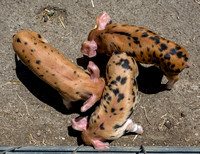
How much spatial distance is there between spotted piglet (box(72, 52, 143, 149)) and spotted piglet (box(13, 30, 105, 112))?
0.22 metres

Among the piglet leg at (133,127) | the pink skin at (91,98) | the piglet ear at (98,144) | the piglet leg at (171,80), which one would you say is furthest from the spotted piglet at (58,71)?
the piglet leg at (171,80)

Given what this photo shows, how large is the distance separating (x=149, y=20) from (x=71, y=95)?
83.5 inches

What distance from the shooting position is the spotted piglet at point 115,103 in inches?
135

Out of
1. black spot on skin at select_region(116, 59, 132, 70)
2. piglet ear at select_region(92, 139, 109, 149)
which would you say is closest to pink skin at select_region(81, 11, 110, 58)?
black spot on skin at select_region(116, 59, 132, 70)

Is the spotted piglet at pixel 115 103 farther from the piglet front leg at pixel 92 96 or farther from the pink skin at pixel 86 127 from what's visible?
the piglet front leg at pixel 92 96

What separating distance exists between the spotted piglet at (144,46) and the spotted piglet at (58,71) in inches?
20.4

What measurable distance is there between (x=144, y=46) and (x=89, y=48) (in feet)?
3.27

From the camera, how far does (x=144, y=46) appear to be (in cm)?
358

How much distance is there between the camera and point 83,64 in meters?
4.52

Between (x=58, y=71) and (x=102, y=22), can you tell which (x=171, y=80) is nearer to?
(x=102, y=22)

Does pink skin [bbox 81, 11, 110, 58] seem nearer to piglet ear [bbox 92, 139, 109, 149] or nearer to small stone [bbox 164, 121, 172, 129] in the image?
piglet ear [bbox 92, 139, 109, 149]

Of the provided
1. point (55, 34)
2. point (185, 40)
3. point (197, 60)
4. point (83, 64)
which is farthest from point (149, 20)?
point (55, 34)

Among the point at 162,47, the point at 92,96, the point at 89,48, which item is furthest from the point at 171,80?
the point at 89,48

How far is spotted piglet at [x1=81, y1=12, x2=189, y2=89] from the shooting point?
348cm
